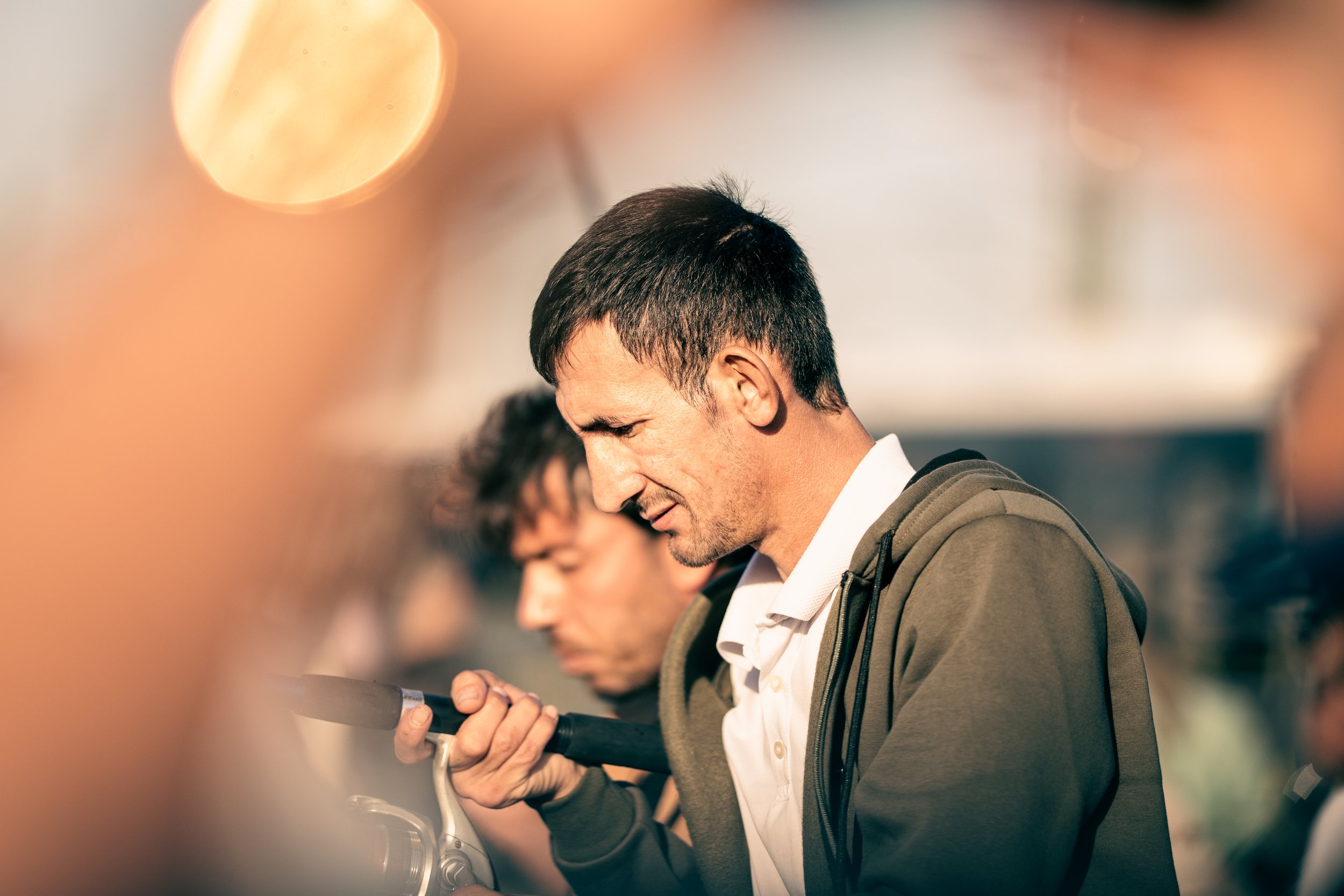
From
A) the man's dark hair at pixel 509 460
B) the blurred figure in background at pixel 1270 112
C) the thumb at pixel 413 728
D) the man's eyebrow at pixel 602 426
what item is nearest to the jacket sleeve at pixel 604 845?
the thumb at pixel 413 728

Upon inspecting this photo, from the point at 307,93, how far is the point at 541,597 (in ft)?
3.90

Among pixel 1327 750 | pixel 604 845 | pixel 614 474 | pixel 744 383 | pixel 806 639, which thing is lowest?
pixel 1327 750

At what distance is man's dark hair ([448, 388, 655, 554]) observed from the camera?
197 centimetres

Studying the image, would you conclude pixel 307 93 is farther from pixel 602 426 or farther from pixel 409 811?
pixel 409 811

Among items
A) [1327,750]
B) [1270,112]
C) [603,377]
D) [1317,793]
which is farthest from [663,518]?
[1270,112]

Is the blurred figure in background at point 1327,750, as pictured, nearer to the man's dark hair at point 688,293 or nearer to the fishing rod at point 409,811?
the man's dark hair at point 688,293

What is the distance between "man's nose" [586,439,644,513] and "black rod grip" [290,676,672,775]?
0.33m

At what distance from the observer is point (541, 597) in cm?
203

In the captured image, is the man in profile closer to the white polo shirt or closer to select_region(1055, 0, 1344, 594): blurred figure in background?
the white polo shirt

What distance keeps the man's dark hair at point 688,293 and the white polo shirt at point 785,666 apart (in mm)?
146

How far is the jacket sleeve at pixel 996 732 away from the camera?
29.4 inches

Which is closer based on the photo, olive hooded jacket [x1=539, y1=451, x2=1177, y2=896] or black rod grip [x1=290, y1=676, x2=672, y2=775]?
olive hooded jacket [x1=539, y1=451, x2=1177, y2=896]

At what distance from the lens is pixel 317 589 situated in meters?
1.97

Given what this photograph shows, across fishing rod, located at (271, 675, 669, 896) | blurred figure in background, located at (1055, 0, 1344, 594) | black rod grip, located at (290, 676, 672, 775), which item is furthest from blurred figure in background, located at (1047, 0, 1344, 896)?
fishing rod, located at (271, 675, 669, 896)
